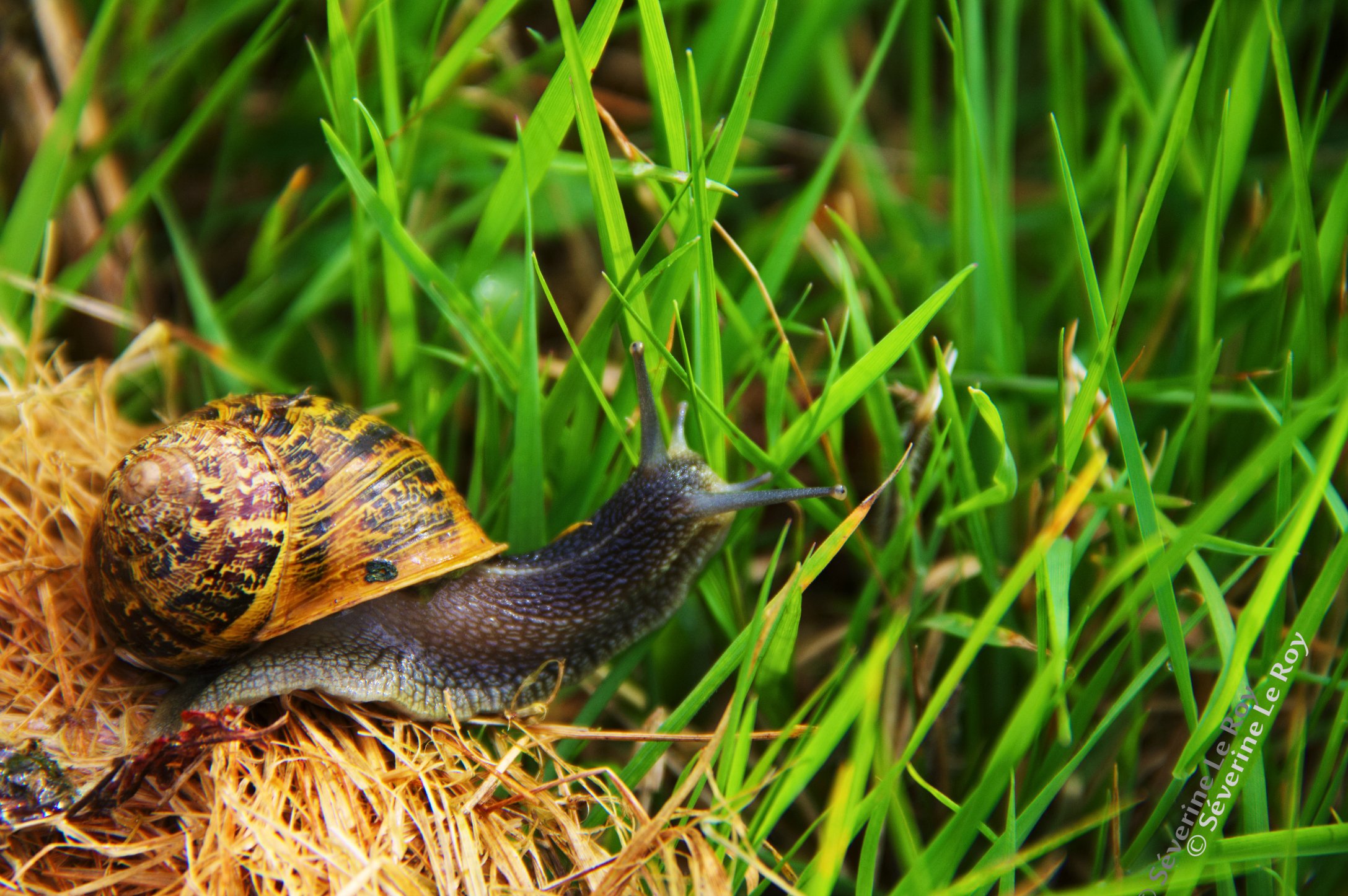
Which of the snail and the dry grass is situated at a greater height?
the snail

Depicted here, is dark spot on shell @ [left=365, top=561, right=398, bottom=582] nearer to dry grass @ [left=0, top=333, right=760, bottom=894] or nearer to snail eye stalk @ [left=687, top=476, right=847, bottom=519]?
dry grass @ [left=0, top=333, right=760, bottom=894]

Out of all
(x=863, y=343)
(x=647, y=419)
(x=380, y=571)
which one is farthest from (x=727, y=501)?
(x=380, y=571)

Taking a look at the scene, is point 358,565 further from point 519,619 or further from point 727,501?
point 727,501

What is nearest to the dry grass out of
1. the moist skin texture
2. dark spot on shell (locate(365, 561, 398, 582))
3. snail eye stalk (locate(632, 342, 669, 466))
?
the moist skin texture

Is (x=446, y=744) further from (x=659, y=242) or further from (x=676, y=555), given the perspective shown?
(x=659, y=242)

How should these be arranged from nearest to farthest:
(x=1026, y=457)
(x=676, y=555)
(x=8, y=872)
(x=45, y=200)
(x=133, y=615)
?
(x=8, y=872)
(x=133, y=615)
(x=676, y=555)
(x=1026, y=457)
(x=45, y=200)

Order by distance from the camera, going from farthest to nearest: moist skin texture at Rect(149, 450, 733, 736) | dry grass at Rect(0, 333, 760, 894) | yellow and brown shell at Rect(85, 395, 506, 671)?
moist skin texture at Rect(149, 450, 733, 736)
yellow and brown shell at Rect(85, 395, 506, 671)
dry grass at Rect(0, 333, 760, 894)

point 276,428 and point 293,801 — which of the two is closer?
point 293,801

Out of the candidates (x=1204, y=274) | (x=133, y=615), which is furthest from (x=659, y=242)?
(x=133, y=615)
